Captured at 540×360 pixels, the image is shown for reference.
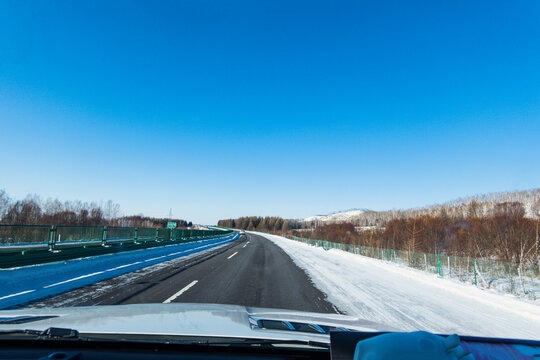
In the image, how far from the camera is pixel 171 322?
2654 mm

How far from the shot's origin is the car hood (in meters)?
2.28

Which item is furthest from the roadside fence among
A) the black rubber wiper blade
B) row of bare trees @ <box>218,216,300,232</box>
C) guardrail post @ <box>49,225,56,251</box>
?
row of bare trees @ <box>218,216,300,232</box>

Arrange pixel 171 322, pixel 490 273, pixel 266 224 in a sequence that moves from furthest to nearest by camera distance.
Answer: pixel 266 224 < pixel 490 273 < pixel 171 322

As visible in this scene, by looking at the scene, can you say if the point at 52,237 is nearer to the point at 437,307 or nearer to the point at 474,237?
the point at 437,307

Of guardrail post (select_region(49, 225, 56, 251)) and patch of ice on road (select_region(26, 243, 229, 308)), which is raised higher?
guardrail post (select_region(49, 225, 56, 251))

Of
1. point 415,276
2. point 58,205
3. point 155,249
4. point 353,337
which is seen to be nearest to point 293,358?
point 353,337

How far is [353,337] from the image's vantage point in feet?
4.80

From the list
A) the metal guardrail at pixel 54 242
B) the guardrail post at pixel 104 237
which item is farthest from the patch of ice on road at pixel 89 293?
the guardrail post at pixel 104 237

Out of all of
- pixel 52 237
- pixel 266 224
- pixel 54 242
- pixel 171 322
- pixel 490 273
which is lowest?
pixel 266 224

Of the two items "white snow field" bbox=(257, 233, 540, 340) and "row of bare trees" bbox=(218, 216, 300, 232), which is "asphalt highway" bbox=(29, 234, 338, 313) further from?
"row of bare trees" bbox=(218, 216, 300, 232)

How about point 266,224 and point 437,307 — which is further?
point 266,224

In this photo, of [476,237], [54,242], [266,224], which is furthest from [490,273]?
[266,224]

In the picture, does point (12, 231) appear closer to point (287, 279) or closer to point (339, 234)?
point (287, 279)

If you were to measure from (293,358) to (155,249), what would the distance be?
17.2m
